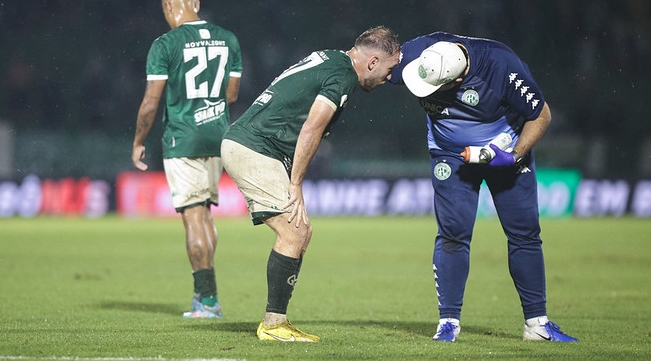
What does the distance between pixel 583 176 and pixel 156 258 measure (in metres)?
12.5

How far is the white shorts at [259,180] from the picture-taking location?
19.4 feet

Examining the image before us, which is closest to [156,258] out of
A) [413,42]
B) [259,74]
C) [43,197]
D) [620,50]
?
[413,42]

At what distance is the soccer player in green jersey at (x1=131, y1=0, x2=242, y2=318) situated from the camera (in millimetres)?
7598

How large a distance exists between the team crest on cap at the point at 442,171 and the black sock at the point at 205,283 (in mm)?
2076

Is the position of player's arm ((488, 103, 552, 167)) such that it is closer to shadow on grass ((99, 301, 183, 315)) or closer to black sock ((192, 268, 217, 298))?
black sock ((192, 268, 217, 298))

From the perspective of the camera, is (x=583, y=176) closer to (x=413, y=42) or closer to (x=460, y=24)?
(x=460, y=24)

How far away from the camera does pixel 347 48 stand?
81.2ft

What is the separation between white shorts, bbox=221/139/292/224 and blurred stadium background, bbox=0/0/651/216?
17130 mm

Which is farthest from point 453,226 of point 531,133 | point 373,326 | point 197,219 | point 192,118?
point 192,118

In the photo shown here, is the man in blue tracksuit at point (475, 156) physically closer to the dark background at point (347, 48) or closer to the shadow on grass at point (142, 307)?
the shadow on grass at point (142, 307)

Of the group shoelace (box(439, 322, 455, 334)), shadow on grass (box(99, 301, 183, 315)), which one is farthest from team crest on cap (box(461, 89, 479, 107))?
shadow on grass (box(99, 301, 183, 315))

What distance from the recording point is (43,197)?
22188 mm

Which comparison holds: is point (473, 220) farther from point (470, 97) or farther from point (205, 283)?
point (205, 283)

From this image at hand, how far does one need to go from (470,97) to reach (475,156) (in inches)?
15.3
